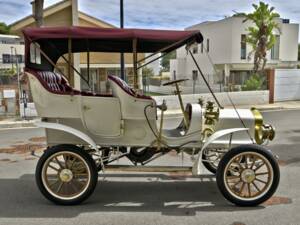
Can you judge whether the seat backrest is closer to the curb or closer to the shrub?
the curb

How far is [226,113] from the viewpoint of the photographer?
214 inches

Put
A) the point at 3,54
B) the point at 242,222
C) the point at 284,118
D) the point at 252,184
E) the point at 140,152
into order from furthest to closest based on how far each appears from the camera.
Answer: the point at 3,54 → the point at 284,118 → the point at 140,152 → the point at 252,184 → the point at 242,222

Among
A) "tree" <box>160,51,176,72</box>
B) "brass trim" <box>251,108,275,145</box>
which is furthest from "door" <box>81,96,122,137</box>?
"brass trim" <box>251,108,275,145</box>

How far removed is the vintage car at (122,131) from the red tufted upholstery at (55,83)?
0.02m

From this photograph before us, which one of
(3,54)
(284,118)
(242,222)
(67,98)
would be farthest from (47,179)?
(3,54)

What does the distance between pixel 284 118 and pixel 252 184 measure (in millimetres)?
10441

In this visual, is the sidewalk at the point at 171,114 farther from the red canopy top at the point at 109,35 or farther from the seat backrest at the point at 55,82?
the red canopy top at the point at 109,35

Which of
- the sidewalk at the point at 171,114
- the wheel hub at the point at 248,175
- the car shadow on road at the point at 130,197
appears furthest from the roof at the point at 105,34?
the sidewalk at the point at 171,114

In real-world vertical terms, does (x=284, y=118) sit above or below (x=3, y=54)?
below

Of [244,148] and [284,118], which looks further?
[284,118]

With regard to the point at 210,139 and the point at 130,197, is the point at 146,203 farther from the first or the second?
the point at 210,139

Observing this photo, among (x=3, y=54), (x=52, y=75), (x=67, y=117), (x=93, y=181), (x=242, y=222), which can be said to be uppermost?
(x=3, y=54)

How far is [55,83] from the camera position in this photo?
17.8 feet

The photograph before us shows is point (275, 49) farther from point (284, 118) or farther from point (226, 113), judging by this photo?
point (226, 113)
